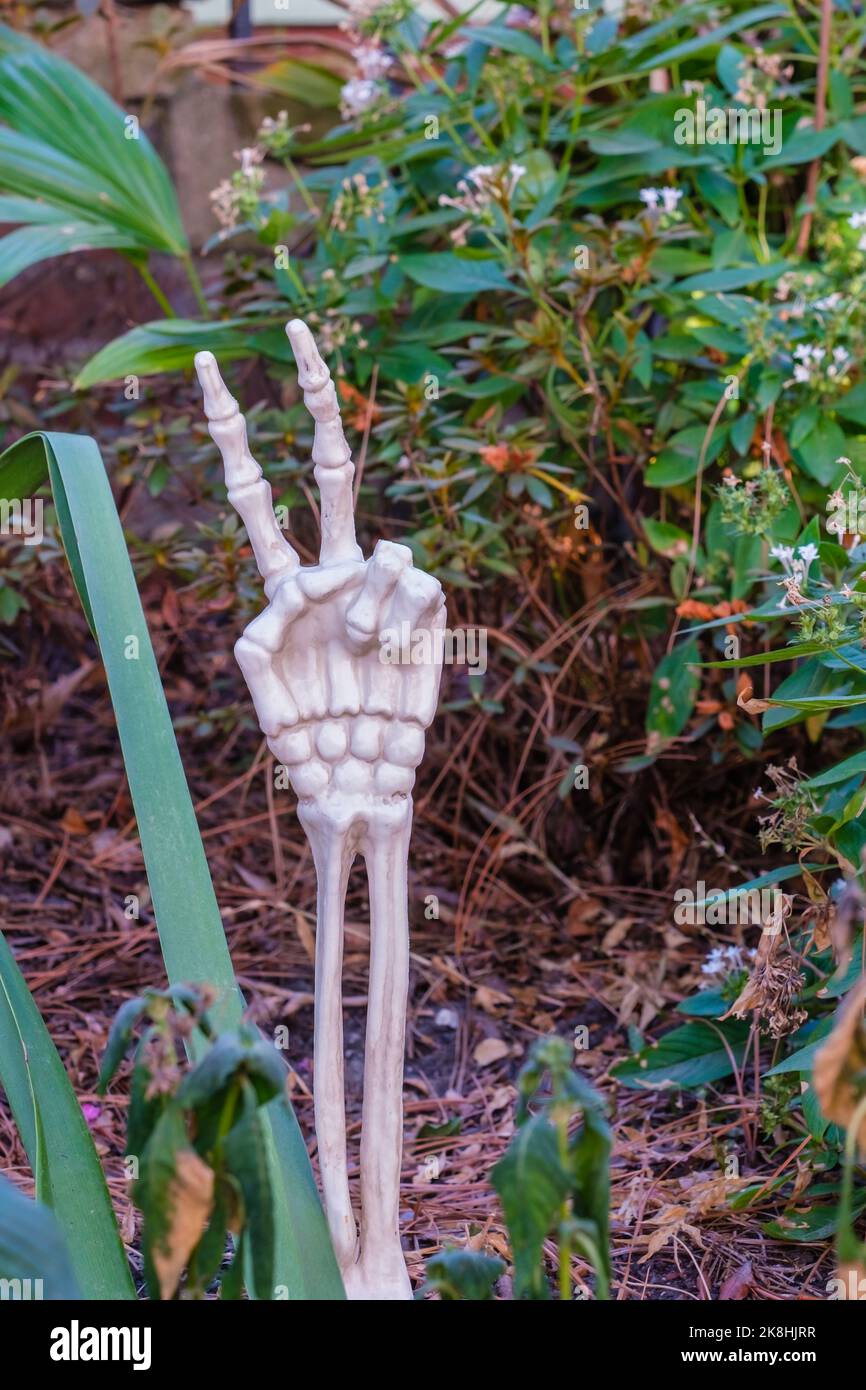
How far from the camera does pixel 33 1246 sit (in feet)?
2.31

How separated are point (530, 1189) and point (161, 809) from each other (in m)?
0.46

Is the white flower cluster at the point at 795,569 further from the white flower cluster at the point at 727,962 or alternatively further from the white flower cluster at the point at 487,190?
the white flower cluster at the point at 487,190

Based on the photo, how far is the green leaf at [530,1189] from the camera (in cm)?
72

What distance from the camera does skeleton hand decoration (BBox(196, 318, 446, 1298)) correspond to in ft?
3.56

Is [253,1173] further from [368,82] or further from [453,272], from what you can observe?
[368,82]

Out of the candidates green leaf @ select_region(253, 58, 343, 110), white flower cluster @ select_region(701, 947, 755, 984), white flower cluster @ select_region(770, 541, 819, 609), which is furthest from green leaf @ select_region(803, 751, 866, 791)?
green leaf @ select_region(253, 58, 343, 110)

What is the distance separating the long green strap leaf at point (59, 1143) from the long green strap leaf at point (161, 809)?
12cm

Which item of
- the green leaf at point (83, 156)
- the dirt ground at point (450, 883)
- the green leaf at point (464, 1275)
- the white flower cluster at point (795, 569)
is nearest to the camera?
the green leaf at point (464, 1275)

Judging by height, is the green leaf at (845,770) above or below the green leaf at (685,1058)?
above

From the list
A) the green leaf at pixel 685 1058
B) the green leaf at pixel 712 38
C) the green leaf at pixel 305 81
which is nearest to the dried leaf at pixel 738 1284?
the green leaf at pixel 685 1058

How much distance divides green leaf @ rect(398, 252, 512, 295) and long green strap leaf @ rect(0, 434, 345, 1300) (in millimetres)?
872

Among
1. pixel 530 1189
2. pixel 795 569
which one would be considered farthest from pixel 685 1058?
pixel 530 1189

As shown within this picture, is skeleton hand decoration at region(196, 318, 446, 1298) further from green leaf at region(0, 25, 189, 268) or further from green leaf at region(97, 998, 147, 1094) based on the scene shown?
green leaf at region(0, 25, 189, 268)

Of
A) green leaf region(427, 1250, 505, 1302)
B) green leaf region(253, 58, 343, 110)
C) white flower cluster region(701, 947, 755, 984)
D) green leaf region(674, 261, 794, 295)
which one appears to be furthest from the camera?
green leaf region(253, 58, 343, 110)
